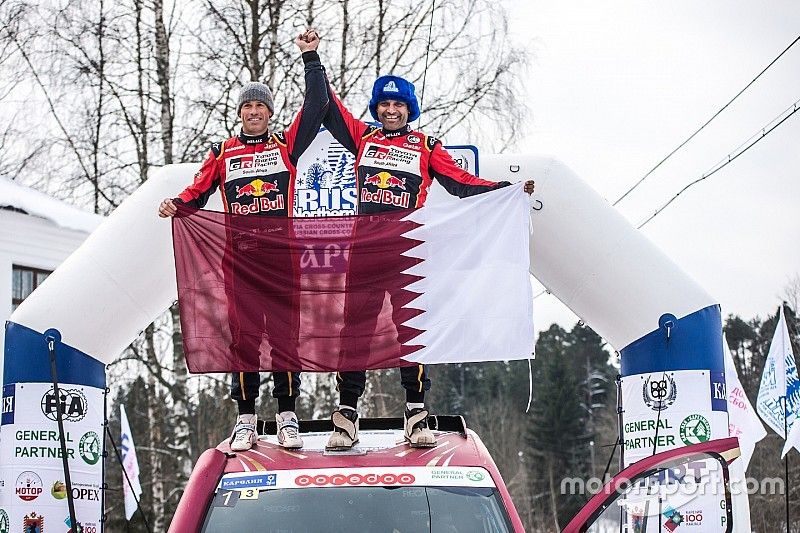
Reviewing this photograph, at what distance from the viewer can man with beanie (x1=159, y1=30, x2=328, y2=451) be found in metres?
5.95

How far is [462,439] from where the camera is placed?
5004mm

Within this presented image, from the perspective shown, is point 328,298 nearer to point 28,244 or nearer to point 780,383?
point 780,383

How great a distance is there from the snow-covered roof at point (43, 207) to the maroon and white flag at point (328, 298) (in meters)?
8.70

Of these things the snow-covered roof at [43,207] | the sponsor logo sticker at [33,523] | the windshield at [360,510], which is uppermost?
the snow-covered roof at [43,207]

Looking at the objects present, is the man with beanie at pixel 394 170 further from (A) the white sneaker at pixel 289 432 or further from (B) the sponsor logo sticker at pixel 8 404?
(B) the sponsor logo sticker at pixel 8 404

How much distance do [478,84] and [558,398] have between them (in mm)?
42232

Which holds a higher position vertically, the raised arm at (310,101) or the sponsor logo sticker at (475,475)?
the raised arm at (310,101)

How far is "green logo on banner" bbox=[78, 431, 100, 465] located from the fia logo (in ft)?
11.2

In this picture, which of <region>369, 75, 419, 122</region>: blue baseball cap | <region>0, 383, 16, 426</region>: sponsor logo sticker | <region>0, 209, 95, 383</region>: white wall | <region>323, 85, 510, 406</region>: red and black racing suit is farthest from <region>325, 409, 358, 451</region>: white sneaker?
<region>0, 209, 95, 383</region>: white wall

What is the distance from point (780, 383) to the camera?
500 inches

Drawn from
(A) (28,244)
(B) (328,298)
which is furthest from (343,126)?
(A) (28,244)

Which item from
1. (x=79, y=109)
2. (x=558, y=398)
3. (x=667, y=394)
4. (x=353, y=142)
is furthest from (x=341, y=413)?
(x=558, y=398)

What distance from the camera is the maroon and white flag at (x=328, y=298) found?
5.92m

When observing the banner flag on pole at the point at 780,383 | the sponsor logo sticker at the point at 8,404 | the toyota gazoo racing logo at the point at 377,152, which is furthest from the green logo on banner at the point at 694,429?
the banner flag on pole at the point at 780,383
